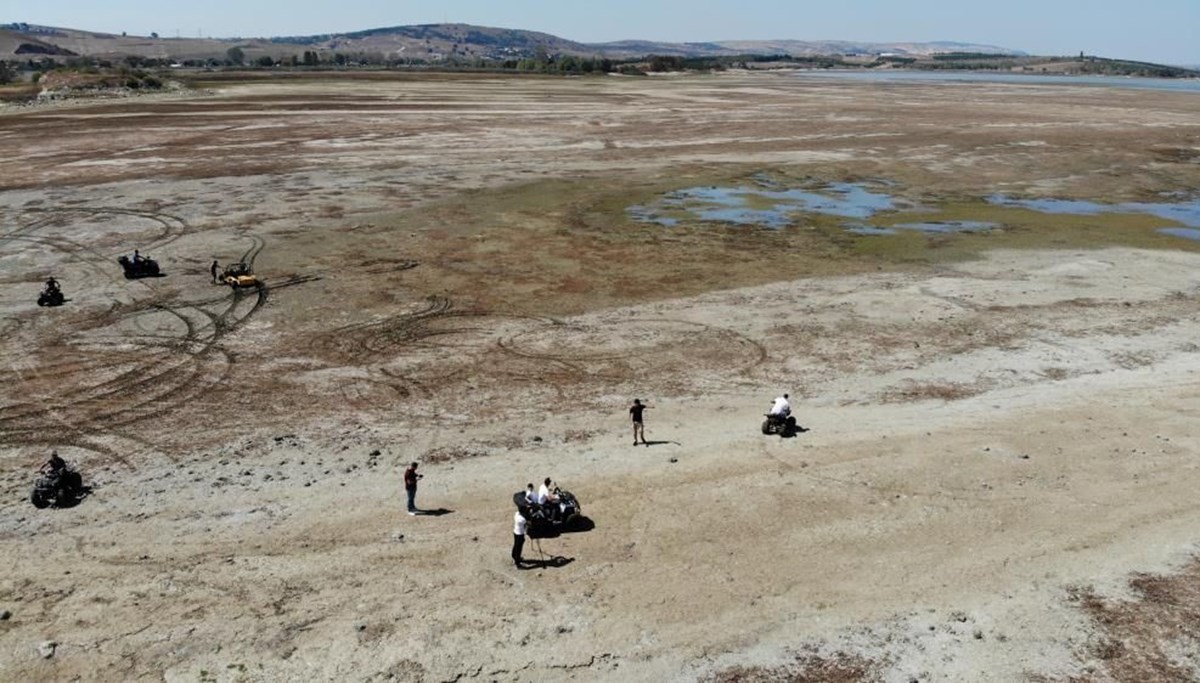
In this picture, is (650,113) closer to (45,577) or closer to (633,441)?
(633,441)

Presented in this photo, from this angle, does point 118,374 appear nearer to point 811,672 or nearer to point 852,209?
point 811,672

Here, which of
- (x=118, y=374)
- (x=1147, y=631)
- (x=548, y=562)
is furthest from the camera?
(x=118, y=374)

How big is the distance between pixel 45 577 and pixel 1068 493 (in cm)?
2210

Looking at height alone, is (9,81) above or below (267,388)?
above

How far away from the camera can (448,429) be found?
75.6 ft

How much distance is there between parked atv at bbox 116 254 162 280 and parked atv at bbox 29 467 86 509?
19.9m

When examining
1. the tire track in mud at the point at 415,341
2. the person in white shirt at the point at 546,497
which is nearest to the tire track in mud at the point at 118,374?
the tire track in mud at the point at 415,341

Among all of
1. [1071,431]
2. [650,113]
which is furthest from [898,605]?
[650,113]

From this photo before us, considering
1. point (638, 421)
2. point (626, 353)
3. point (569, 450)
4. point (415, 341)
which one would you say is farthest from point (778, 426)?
point (415, 341)

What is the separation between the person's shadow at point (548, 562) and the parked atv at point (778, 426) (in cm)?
771

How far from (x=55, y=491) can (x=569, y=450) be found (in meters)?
11.9

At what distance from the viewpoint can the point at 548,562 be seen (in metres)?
16.8

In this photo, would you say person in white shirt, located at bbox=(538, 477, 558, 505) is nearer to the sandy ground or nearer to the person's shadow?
the sandy ground

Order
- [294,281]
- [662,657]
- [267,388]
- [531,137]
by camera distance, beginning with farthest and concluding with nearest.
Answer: [531,137] < [294,281] < [267,388] < [662,657]
